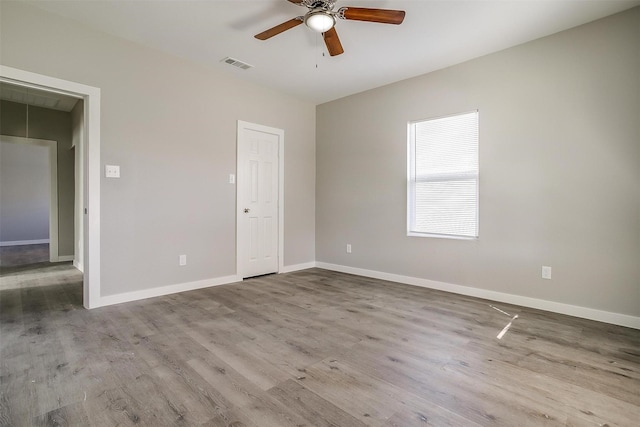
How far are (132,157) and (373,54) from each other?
281cm

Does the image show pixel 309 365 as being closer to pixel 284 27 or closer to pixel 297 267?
pixel 284 27

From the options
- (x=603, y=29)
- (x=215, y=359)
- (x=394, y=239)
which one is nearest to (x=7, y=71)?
(x=215, y=359)

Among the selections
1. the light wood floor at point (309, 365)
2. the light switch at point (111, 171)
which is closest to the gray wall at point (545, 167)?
the light wood floor at point (309, 365)

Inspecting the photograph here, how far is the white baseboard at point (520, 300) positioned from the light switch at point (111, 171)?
10.8ft

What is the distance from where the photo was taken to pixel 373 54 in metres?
3.45

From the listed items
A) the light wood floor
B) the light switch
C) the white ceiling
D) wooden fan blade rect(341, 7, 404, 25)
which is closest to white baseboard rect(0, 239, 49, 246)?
the light wood floor

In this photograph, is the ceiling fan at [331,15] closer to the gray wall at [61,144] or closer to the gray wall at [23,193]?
the gray wall at [61,144]

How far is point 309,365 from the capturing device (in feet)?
6.56

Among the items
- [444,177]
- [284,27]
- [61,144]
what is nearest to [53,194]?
[61,144]

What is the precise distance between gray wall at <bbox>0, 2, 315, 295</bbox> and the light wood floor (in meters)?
0.62

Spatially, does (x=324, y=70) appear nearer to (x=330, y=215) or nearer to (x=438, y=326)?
(x=330, y=215)

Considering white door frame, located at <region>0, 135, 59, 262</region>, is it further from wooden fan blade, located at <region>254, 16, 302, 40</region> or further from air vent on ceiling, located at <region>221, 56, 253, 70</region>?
wooden fan blade, located at <region>254, 16, 302, 40</region>

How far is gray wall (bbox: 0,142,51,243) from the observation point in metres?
7.82

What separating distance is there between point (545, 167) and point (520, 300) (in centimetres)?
136
